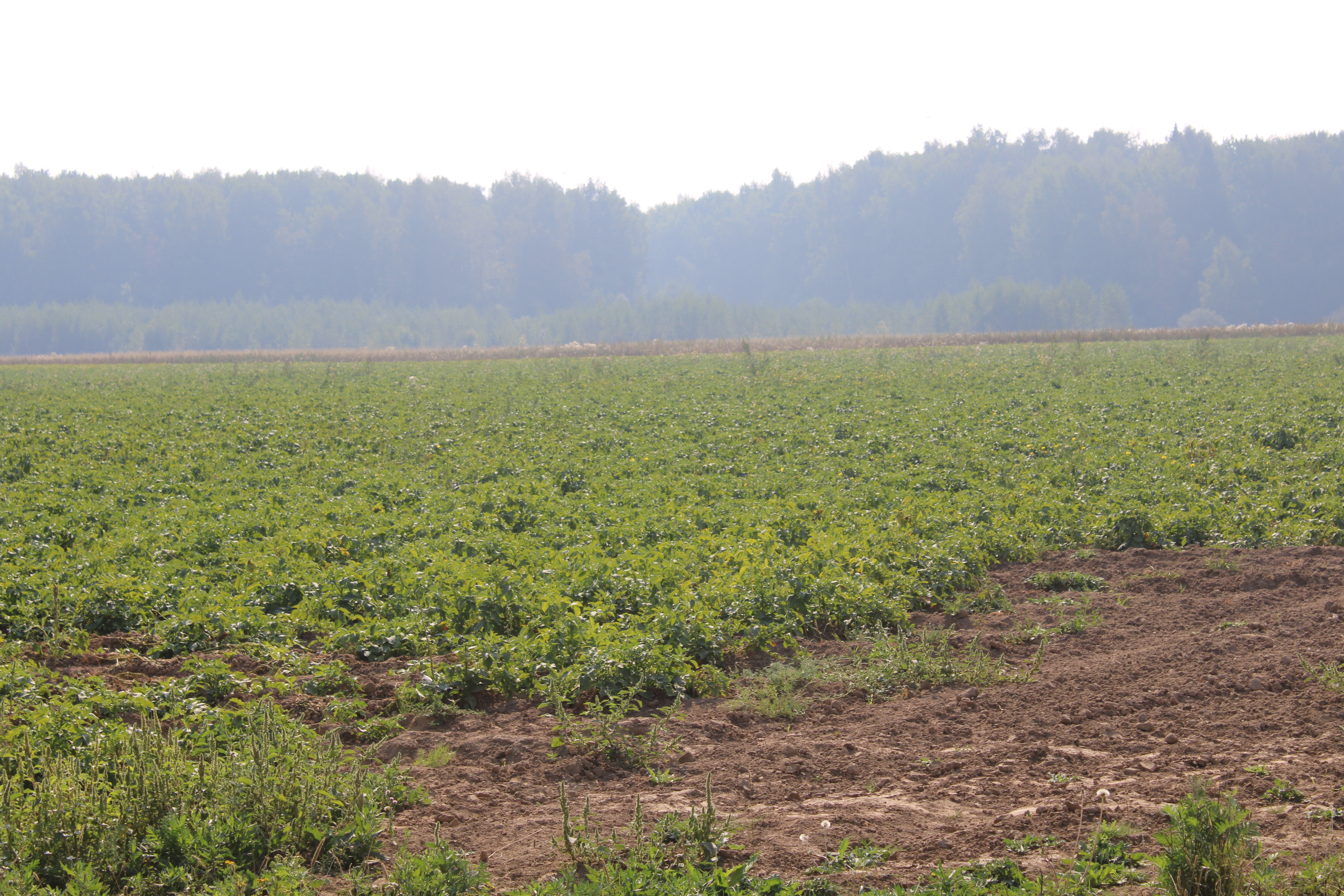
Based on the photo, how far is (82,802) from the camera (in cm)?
443

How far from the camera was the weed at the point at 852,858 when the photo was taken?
173 inches

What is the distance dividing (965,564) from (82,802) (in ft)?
30.8

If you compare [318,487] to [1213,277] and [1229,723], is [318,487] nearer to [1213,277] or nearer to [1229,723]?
[1229,723]

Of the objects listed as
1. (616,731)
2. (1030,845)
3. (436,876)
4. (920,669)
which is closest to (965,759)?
(1030,845)

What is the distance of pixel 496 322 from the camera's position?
153625 millimetres

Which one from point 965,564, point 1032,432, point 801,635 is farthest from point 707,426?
point 801,635

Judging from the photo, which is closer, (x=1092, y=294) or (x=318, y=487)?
(x=318, y=487)

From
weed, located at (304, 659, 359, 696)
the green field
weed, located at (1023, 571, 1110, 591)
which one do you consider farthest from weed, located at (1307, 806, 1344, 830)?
weed, located at (304, 659, 359, 696)

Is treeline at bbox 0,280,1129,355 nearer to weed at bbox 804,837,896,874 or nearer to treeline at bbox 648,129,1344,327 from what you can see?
treeline at bbox 648,129,1344,327

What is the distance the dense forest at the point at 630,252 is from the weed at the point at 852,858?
459ft

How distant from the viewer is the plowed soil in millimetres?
4676

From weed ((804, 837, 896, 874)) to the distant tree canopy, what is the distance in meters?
149

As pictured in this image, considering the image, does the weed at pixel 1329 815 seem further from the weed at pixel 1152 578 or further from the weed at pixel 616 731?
the weed at pixel 1152 578

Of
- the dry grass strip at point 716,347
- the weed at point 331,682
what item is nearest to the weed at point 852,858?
the weed at point 331,682
